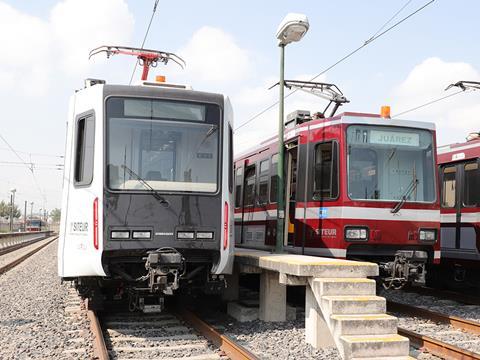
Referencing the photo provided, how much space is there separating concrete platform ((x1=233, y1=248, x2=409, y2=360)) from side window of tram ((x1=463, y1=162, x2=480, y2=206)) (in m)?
5.74

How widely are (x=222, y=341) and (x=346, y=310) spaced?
1597 millimetres

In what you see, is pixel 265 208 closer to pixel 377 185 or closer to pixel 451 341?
pixel 377 185

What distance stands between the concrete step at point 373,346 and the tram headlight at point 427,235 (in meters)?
4.03

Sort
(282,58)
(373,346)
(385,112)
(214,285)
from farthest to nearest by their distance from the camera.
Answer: (282,58) < (385,112) < (214,285) < (373,346)

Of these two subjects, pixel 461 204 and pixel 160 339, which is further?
pixel 461 204

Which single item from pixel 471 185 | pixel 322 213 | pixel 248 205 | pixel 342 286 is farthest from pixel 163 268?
pixel 471 185

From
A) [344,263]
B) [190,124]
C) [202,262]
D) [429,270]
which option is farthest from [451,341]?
[429,270]

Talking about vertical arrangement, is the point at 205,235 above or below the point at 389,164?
below

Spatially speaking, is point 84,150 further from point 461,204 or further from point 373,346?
point 461,204

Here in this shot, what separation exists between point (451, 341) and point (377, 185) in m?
2.97

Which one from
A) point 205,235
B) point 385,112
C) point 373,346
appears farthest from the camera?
point 385,112

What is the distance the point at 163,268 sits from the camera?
7.40 m

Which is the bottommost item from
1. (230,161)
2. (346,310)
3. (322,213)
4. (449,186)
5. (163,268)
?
(346,310)

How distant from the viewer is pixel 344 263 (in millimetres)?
7277
